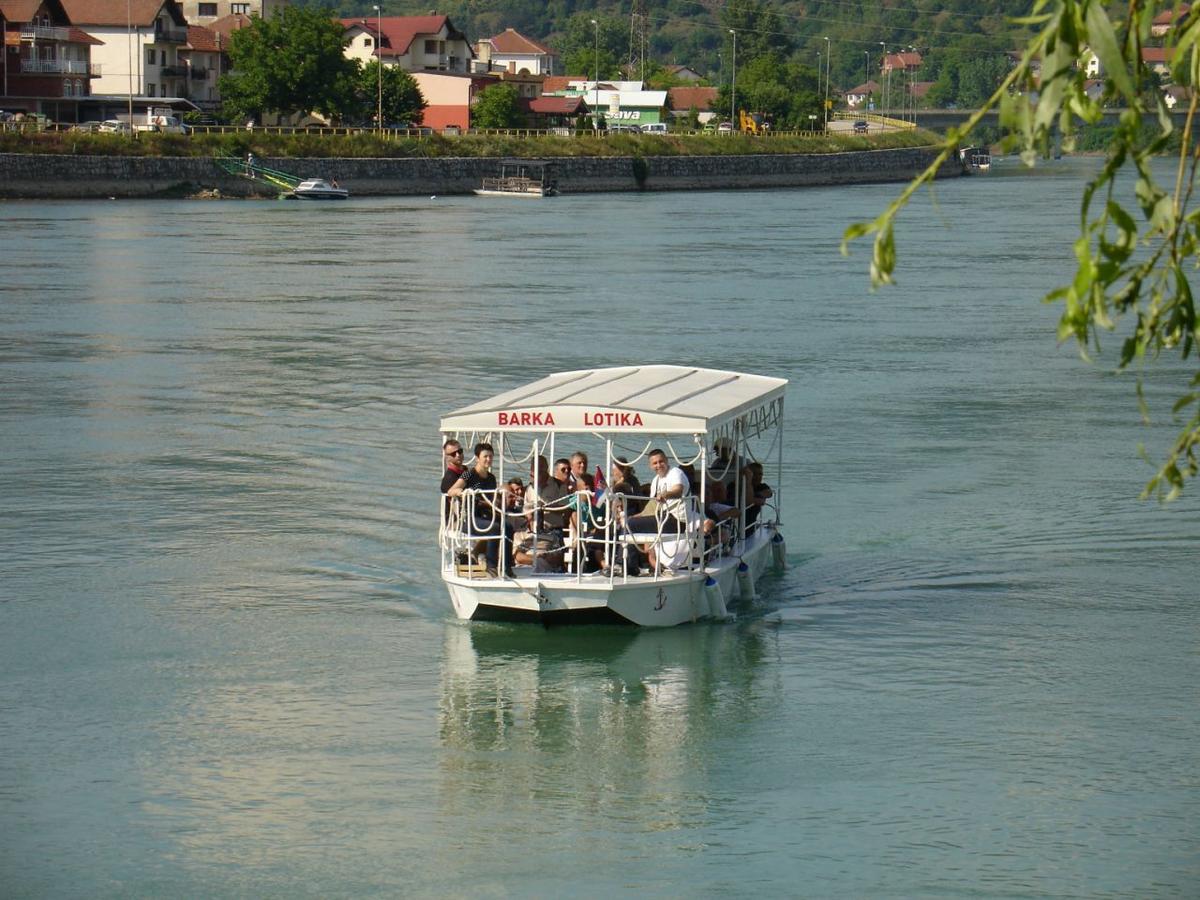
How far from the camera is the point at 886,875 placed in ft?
44.3

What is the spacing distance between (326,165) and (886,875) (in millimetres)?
91685

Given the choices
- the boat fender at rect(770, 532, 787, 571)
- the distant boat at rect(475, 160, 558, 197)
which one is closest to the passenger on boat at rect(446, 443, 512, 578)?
the boat fender at rect(770, 532, 787, 571)

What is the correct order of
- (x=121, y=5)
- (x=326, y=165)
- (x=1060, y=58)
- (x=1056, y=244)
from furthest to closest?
(x=121, y=5), (x=326, y=165), (x=1056, y=244), (x=1060, y=58)

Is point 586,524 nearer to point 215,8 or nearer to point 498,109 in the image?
point 498,109

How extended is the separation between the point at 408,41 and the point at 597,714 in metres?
130

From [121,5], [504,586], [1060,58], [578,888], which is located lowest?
[578,888]

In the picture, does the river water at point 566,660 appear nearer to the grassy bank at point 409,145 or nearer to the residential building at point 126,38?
the grassy bank at point 409,145

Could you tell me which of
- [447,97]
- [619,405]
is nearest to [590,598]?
[619,405]

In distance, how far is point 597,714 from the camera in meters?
16.8

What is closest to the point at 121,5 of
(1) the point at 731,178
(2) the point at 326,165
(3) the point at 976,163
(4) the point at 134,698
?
(2) the point at 326,165

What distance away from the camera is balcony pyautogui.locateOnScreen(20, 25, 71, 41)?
10819 cm

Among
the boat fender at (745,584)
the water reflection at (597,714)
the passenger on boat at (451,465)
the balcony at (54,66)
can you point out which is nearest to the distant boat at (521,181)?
the balcony at (54,66)

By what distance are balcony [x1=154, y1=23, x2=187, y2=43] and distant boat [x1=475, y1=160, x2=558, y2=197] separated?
1031 inches

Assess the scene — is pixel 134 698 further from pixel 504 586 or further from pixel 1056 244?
pixel 1056 244
